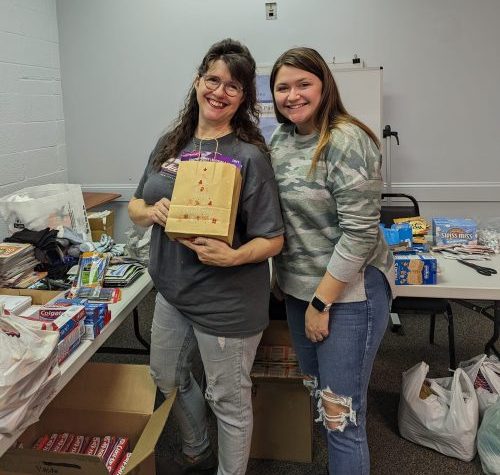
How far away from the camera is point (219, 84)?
1245 mm

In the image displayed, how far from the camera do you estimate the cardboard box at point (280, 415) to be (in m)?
1.75

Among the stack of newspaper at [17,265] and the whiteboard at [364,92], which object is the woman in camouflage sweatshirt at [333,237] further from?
the whiteboard at [364,92]

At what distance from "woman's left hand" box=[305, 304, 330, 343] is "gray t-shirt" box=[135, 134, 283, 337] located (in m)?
0.13

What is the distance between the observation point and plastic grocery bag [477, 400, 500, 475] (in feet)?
5.48

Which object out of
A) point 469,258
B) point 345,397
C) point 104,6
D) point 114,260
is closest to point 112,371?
point 114,260

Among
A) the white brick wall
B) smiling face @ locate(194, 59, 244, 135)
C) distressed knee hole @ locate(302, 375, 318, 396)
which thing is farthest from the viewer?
the white brick wall

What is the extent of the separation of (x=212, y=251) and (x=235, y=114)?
407 mm

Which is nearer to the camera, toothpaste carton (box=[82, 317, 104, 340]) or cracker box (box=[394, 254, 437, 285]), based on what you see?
toothpaste carton (box=[82, 317, 104, 340])

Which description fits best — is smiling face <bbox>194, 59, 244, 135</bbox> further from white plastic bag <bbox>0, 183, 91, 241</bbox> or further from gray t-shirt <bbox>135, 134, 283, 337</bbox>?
white plastic bag <bbox>0, 183, 91, 241</bbox>

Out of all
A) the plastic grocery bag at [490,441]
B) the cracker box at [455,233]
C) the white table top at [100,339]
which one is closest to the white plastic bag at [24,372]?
the white table top at [100,339]

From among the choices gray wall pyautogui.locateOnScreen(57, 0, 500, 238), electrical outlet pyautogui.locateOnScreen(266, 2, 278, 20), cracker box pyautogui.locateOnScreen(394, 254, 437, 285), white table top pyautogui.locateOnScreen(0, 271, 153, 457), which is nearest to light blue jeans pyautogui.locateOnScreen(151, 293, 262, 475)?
white table top pyautogui.locateOnScreen(0, 271, 153, 457)

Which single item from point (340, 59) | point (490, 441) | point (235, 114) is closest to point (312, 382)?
point (490, 441)

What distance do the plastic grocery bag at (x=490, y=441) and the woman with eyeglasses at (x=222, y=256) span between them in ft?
3.02

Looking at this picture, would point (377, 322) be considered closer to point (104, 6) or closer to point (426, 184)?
point (426, 184)
